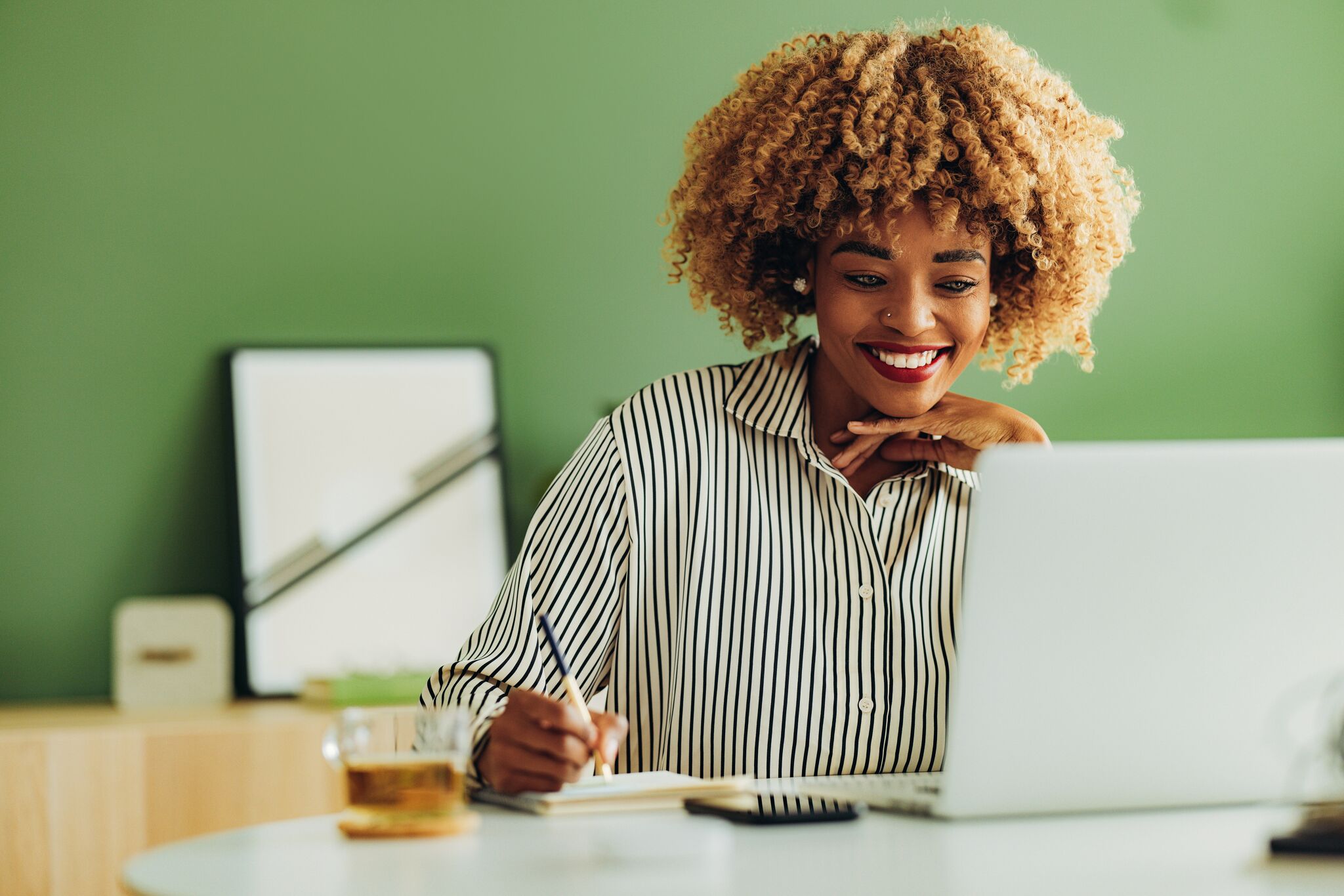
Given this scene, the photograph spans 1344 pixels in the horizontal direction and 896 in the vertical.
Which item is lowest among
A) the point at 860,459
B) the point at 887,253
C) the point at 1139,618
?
the point at 1139,618

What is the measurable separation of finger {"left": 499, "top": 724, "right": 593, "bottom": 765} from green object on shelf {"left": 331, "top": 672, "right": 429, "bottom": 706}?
3.97 feet

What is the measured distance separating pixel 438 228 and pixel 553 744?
1.68 m

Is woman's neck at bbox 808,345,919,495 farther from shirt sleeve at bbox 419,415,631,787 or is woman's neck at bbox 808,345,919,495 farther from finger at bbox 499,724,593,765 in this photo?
finger at bbox 499,724,593,765

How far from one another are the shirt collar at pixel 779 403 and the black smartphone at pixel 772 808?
57 cm

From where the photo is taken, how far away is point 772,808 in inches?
38.7

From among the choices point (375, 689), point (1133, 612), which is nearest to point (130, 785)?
point (375, 689)

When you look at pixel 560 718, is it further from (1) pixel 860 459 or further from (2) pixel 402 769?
(1) pixel 860 459

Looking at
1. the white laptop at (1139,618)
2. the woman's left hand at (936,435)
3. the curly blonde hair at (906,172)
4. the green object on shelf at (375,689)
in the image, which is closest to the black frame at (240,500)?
the green object on shelf at (375,689)

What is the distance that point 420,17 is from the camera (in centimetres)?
257

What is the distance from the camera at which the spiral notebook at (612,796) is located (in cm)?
101

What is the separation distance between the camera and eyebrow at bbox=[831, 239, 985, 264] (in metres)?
1.55

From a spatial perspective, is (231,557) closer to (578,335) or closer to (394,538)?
(394,538)

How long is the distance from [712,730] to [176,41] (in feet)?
5.55

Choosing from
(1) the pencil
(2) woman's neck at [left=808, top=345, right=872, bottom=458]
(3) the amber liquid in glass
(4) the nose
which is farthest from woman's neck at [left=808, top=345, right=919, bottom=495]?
(3) the amber liquid in glass
